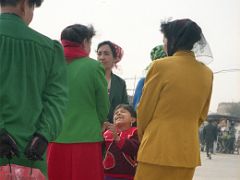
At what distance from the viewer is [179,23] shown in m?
4.44

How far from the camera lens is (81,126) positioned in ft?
15.2

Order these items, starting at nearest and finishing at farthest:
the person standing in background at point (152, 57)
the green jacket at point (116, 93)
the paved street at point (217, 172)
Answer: the person standing in background at point (152, 57), the green jacket at point (116, 93), the paved street at point (217, 172)

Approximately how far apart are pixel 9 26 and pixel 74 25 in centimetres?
181

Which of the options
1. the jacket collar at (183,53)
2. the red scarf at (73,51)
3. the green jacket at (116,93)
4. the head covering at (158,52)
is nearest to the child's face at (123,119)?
the green jacket at (116,93)

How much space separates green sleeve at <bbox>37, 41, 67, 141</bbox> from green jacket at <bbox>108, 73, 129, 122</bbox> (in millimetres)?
2574

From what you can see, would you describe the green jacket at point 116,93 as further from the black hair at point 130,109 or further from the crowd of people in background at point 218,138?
the crowd of people in background at point 218,138

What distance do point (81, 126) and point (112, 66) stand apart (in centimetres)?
A: 153

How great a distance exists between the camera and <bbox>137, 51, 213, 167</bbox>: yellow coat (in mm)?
4156

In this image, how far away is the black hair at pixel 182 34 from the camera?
438 cm

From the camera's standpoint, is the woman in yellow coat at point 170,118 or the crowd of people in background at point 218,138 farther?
the crowd of people in background at point 218,138

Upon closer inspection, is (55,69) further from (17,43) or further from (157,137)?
(157,137)

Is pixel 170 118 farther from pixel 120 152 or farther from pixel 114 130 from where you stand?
pixel 120 152

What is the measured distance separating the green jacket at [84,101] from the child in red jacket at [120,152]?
12.3 inches

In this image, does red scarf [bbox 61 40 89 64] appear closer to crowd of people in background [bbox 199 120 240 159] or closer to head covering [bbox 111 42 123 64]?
head covering [bbox 111 42 123 64]
